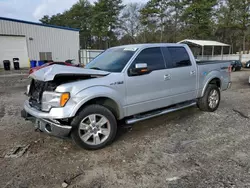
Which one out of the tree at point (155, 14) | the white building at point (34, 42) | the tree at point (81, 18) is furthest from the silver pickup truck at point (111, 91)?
the tree at point (81, 18)

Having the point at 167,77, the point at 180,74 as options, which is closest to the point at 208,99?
the point at 180,74

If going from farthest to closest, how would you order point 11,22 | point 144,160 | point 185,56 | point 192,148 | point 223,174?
point 11,22, point 185,56, point 192,148, point 144,160, point 223,174

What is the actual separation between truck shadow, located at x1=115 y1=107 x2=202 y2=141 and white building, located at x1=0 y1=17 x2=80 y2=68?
1898 centimetres

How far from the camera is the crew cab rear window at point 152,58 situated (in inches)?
146

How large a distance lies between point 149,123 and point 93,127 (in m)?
1.71

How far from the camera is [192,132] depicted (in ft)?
12.9

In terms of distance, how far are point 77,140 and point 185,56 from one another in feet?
10.4

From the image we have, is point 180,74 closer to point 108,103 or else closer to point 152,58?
point 152,58

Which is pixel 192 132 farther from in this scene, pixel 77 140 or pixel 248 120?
pixel 77 140

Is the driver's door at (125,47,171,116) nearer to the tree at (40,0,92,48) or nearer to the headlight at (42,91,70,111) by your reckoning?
the headlight at (42,91,70,111)

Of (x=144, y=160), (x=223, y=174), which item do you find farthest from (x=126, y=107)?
(x=223, y=174)

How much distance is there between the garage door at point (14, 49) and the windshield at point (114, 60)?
59.6ft

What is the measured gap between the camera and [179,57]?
172 inches

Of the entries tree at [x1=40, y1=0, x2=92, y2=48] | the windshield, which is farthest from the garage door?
tree at [x1=40, y1=0, x2=92, y2=48]
